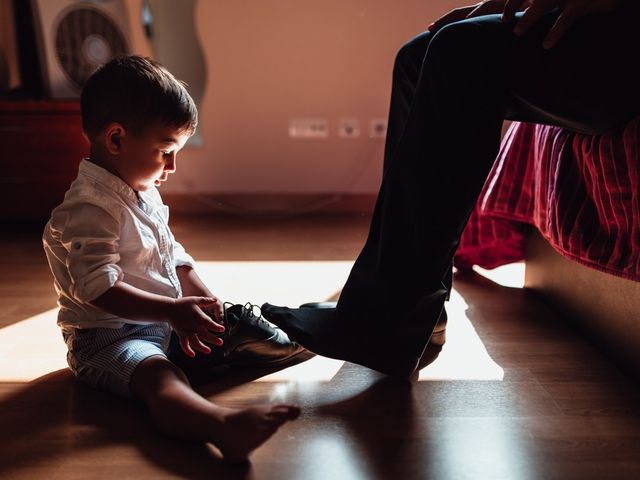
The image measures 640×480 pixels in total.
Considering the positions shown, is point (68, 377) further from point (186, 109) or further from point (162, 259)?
point (186, 109)

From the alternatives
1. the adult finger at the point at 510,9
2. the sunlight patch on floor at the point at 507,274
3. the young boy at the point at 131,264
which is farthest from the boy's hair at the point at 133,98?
the sunlight patch on floor at the point at 507,274

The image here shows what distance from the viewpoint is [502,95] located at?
0.89m

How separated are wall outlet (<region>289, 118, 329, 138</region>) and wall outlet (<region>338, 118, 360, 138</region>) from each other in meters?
0.05

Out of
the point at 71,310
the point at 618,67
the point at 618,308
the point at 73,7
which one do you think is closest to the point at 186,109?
the point at 71,310

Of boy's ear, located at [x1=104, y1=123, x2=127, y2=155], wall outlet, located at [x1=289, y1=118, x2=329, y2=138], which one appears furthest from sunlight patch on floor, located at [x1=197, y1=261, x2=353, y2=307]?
wall outlet, located at [x1=289, y1=118, x2=329, y2=138]

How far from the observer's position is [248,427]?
2.45 feet

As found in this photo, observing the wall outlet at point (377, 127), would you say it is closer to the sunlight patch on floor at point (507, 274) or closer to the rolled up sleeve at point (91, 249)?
the sunlight patch on floor at point (507, 274)

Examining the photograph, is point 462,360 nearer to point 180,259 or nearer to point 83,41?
point 180,259

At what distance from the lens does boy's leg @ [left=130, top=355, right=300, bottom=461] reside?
74 centimetres

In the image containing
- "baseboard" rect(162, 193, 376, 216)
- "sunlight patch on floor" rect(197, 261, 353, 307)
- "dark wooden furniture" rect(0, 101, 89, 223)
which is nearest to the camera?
"sunlight patch on floor" rect(197, 261, 353, 307)

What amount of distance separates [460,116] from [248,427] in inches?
19.5

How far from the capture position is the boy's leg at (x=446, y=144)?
0.87m

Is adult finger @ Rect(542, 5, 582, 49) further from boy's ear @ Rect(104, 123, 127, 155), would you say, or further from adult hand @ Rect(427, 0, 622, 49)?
boy's ear @ Rect(104, 123, 127, 155)

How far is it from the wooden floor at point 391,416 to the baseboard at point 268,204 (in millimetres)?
1054
